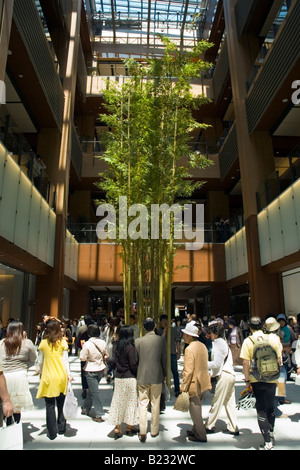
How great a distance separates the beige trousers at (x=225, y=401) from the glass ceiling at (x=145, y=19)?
875 inches

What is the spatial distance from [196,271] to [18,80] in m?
11.4

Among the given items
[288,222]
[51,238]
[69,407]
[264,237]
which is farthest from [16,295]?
[288,222]

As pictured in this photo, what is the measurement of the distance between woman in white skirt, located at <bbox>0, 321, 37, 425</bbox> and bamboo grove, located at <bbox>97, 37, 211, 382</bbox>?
11.7 feet

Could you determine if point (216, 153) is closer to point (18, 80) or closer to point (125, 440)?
point (18, 80)

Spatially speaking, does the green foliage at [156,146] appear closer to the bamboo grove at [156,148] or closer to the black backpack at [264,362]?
the bamboo grove at [156,148]

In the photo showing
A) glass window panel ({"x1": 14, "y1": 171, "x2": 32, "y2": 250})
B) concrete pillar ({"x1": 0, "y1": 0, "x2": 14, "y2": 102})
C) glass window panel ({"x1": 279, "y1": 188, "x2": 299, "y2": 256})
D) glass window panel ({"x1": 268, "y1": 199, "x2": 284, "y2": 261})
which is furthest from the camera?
glass window panel ({"x1": 268, "y1": 199, "x2": 284, "y2": 261})

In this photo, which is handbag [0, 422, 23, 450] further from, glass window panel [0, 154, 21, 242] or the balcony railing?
the balcony railing

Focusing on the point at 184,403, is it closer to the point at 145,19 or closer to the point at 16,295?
the point at 16,295

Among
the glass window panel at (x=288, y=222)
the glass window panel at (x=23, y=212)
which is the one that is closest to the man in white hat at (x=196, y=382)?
the glass window panel at (x=23, y=212)

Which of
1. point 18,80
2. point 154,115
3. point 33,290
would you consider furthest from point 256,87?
point 33,290

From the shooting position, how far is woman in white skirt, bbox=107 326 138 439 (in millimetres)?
4277

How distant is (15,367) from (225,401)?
2516mm

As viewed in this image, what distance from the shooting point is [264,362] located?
147 inches

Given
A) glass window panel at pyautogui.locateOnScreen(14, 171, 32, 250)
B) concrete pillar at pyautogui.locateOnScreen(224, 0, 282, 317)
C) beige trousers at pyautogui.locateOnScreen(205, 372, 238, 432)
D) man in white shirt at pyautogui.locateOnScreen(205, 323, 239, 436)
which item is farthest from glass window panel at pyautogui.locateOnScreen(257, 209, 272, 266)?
beige trousers at pyautogui.locateOnScreen(205, 372, 238, 432)
